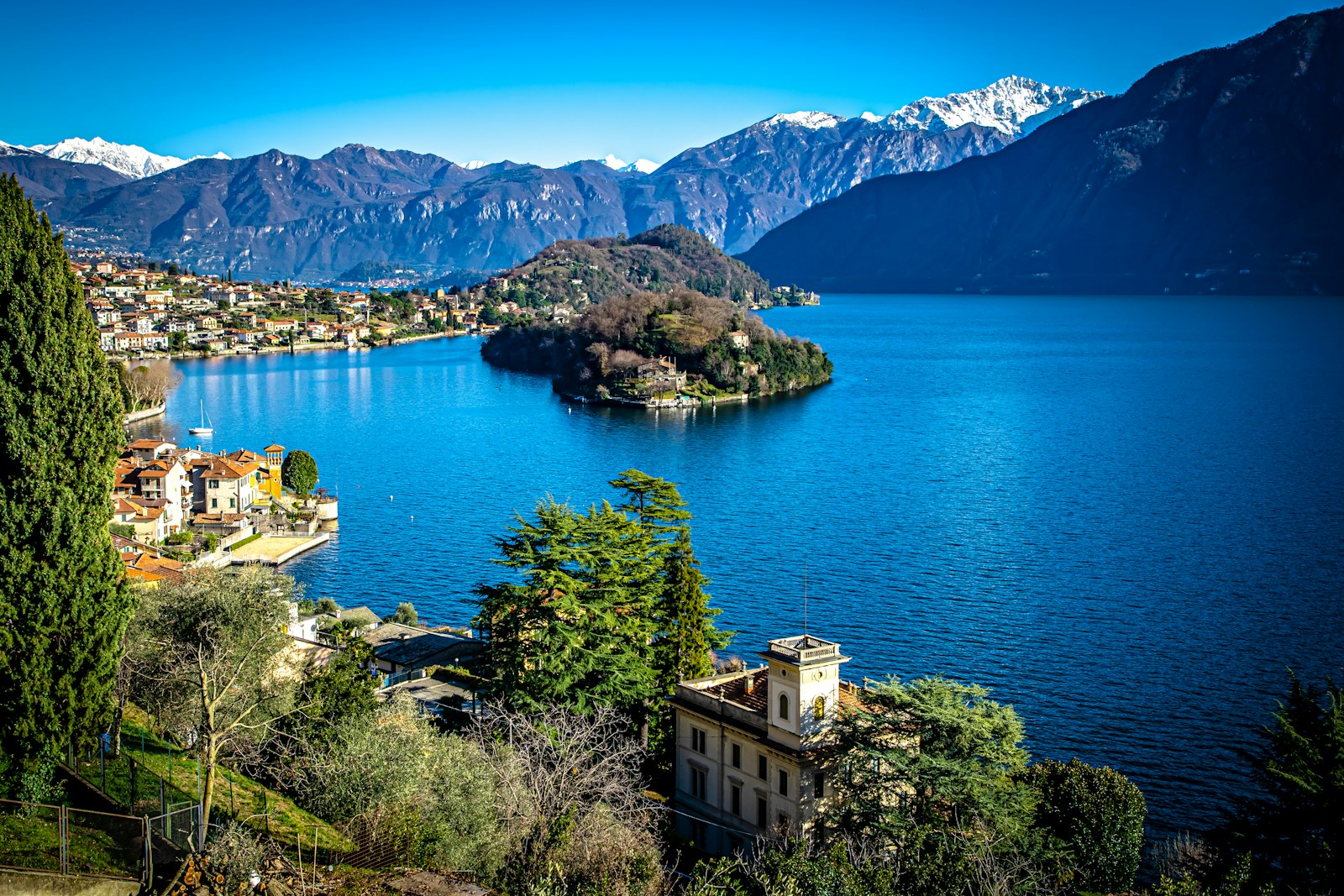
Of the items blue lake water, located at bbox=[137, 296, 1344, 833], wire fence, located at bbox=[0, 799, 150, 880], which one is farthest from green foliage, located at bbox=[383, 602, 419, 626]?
wire fence, located at bbox=[0, 799, 150, 880]

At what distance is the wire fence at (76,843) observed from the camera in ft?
25.2

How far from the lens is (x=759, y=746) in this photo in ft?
47.2

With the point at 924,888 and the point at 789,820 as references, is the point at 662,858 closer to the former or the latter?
the point at 789,820

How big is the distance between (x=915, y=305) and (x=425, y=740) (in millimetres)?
163017

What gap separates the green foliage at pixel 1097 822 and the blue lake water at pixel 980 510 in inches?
95.3

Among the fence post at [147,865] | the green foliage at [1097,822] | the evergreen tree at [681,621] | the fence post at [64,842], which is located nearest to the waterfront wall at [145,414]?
the evergreen tree at [681,621]

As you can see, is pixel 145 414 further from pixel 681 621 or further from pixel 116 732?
pixel 116 732

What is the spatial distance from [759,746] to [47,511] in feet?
27.7

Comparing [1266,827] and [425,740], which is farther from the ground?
[425,740]

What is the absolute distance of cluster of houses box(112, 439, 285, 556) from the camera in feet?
101

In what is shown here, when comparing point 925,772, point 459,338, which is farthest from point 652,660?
point 459,338

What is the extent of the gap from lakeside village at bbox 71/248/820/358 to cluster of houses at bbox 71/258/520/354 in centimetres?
12

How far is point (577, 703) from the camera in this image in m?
15.3

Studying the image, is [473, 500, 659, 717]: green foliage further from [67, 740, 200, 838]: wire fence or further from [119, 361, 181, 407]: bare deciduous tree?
[119, 361, 181, 407]: bare deciduous tree
